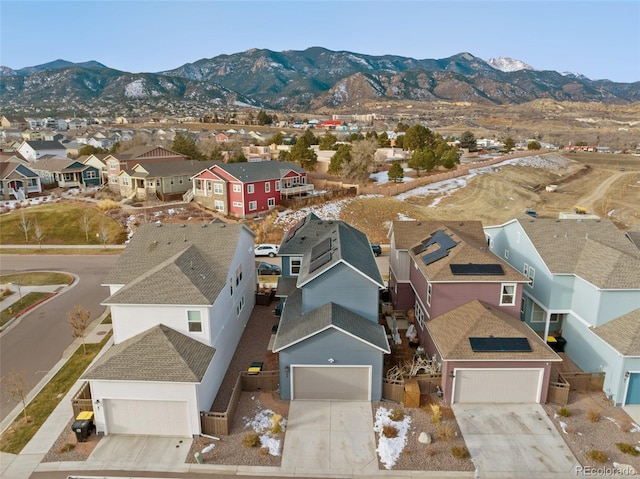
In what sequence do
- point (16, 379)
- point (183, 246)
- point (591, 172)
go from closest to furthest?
1. point (16, 379)
2. point (183, 246)
3. point (591, 172)

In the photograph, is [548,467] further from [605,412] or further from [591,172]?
[591,172]

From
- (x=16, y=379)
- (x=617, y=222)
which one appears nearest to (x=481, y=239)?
(x=16, y=379)

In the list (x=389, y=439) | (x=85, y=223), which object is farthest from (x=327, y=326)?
(x=85, y=223)

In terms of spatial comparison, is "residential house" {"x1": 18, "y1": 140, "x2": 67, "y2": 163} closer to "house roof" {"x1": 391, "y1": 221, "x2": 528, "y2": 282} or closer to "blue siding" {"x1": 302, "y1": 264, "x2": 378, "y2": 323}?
"house roof" {"x1": 391, "y1": 221, "x2": 528, "y2": 282}

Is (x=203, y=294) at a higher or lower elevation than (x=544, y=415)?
higher

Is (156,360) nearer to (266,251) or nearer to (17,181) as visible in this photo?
(266,251)

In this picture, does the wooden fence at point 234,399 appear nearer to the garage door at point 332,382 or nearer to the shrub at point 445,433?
the garage door at point 332,382

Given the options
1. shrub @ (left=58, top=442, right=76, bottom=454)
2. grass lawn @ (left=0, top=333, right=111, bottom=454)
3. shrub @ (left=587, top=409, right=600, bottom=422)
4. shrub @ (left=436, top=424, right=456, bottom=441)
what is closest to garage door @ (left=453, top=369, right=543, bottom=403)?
shrub @ (left=587, top=409, right=600, bottom=422)
